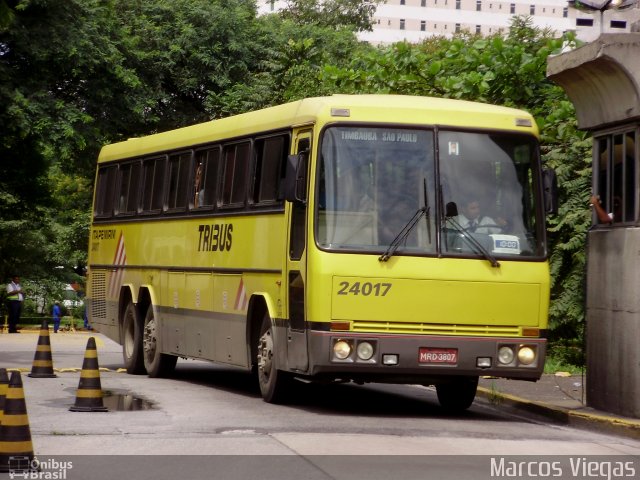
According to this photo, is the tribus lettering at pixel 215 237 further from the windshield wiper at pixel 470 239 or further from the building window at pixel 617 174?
the building window at pixel 617 174

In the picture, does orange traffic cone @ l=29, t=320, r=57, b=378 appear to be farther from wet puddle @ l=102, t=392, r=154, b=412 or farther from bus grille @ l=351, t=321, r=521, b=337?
bus grille @ l=351, t=321, r=521, b=337

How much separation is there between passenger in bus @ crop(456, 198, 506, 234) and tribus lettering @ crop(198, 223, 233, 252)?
143 inches

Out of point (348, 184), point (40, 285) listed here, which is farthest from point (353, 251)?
point (40, 285)

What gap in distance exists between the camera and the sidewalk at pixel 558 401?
1466cm

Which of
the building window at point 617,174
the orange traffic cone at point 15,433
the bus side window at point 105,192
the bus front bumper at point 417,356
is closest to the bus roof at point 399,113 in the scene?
the building window at point 617,174

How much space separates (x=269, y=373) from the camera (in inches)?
639

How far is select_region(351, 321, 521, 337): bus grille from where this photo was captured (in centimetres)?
1476

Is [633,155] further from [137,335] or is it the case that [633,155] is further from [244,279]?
[137,335]

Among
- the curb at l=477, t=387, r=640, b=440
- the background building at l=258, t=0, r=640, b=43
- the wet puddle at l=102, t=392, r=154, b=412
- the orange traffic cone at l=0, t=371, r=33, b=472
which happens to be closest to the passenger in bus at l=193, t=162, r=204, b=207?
the wet puddle at l=102, t=392, r=154, b=412

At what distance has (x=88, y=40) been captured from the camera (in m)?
35.5

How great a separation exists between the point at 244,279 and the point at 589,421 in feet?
14.5

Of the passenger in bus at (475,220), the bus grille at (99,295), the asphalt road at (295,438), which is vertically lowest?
the asphalt road at (295,438)

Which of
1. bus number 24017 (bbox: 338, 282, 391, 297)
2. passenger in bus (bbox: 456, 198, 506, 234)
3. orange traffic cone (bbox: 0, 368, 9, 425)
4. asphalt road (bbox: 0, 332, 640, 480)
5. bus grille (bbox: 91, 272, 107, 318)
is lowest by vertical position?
asphalt road (bbox: 0, 332, 640, 480)

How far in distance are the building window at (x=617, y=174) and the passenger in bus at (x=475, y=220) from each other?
138cm
